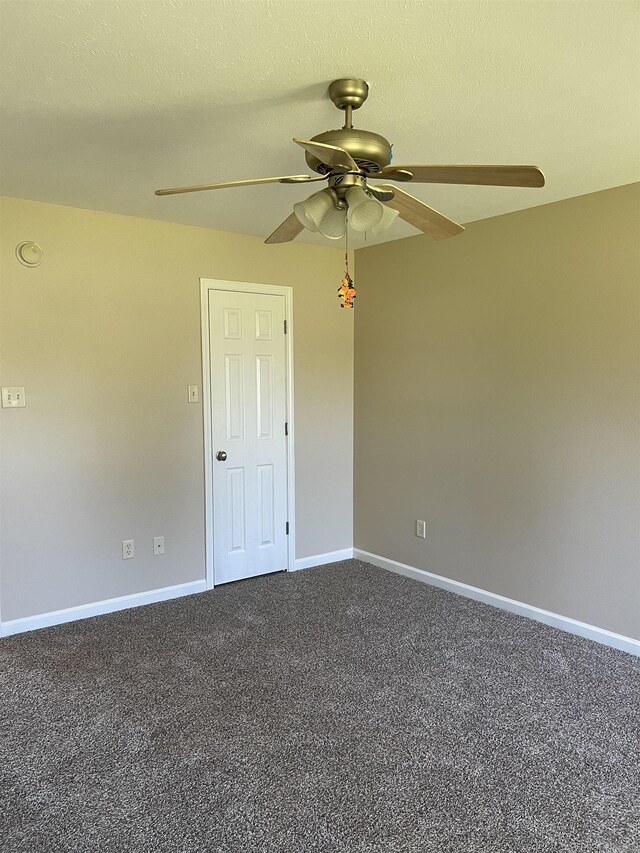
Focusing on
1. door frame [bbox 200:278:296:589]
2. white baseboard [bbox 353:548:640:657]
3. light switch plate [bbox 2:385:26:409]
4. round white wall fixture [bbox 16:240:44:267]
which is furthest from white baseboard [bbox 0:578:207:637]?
round white wall fixture [bbox 16:240:44:267]

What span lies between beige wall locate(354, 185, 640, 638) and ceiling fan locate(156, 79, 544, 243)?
1.52 meters

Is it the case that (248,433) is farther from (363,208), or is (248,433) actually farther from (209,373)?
(363,208)

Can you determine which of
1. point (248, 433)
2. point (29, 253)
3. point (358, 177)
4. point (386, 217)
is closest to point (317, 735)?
point (386, 217)

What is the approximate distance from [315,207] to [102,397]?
217cm

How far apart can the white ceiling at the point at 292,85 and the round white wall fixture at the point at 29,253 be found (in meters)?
0.36

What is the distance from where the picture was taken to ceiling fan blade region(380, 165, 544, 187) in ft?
5.24

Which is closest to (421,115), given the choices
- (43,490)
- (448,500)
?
(448,500)

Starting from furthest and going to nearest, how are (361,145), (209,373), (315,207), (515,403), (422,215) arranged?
(209,373) < (515,403) < (422,215) < (315,207) < (361,145)

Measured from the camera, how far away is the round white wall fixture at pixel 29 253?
3170 mm

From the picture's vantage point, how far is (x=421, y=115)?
216 cm

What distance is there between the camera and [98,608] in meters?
3.54

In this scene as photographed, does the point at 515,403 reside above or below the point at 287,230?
below

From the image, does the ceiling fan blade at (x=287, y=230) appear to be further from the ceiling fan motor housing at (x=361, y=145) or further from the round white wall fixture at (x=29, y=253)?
the round white wall fixture at (x=29, y=253)

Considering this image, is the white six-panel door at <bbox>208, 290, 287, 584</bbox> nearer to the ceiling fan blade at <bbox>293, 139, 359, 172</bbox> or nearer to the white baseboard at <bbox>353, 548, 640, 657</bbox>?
the white baseboard at <bbox>353, 548, 640, 657</bbox>
